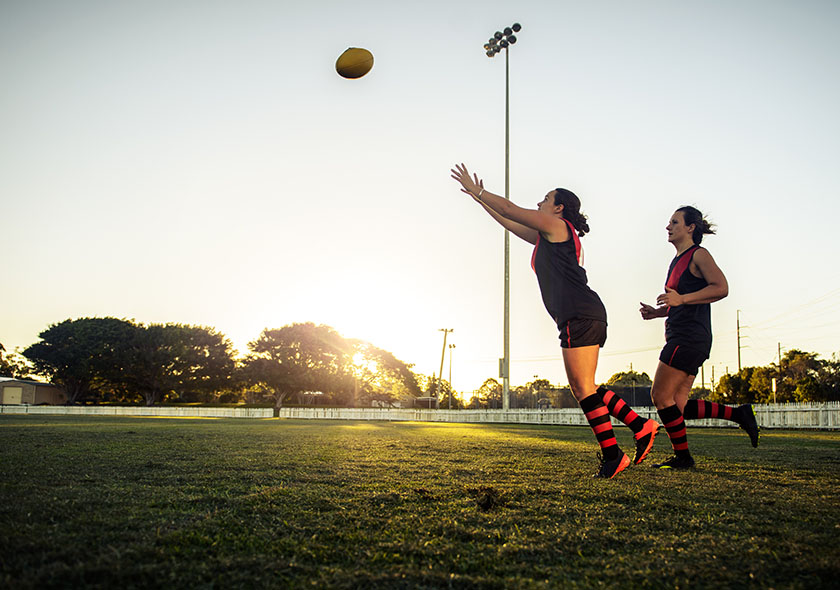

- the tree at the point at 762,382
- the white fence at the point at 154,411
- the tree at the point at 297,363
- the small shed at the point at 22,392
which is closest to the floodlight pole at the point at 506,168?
the white fence at the point at 154,411

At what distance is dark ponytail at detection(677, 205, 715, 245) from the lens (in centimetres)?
486

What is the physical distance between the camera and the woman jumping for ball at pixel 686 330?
4577mm

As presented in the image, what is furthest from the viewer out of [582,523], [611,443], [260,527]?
[611,443]

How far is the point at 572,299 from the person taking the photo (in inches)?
164

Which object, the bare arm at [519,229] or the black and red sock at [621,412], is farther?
the bare arm at [519,229]

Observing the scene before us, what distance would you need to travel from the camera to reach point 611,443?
4.00m

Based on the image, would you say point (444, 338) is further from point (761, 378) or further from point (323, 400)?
point (761, 378)

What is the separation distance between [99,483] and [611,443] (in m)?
3.42

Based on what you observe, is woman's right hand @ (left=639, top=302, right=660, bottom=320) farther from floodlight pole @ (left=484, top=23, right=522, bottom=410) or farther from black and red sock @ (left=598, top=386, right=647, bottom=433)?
floodlight pole @ (left=484, top=23, right=522, bottom=410)

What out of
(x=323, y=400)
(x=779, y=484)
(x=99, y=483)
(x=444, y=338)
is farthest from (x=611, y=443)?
(x=323, y=400)

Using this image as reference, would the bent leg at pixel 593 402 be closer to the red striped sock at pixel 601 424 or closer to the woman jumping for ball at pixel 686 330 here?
the red striped sock at pixel 601 424

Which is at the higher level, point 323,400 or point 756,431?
point 756,431

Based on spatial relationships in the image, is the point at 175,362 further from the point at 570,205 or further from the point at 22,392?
the point at 570,205

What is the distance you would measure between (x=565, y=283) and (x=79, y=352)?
71.2 metres
